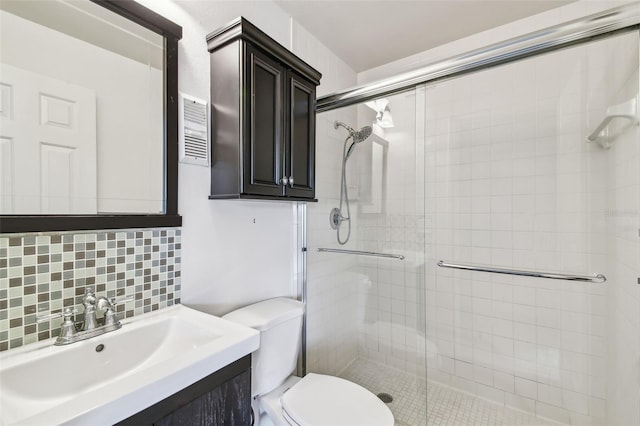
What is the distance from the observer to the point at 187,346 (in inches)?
39.2

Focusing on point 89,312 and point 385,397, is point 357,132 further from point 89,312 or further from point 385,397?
point 385,397

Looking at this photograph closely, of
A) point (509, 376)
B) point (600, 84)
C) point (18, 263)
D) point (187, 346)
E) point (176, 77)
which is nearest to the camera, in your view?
point (18, 263)

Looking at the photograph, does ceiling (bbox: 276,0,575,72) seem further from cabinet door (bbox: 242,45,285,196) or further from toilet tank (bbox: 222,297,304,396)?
toilet tank (bbox: 222,297,304,396)

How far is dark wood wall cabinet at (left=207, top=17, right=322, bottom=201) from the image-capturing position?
122 cm

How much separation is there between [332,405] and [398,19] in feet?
7.27

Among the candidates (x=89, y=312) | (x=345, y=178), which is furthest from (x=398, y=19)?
(x=89, y=312)

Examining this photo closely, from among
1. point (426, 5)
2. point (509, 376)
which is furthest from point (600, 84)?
point (509, 376)

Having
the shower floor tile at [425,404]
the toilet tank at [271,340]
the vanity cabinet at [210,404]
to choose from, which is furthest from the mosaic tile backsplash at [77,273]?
the shower floor tile at [425,404]

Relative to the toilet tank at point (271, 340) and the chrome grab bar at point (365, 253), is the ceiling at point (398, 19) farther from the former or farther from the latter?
the toilet tank at point (271, 340)

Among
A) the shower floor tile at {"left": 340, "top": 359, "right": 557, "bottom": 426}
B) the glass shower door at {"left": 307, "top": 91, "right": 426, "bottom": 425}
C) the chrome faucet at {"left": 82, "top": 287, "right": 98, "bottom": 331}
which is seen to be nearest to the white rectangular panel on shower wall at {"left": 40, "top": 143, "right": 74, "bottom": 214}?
the chrome faucet at {"left": 82, "top": 287, "right": 98, "bottom": 331}

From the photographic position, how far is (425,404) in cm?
183

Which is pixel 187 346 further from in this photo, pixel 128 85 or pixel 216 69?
pixel 216 69

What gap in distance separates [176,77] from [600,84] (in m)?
2.07

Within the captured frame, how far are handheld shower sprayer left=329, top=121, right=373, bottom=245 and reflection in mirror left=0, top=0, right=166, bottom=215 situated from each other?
3.63 ft
